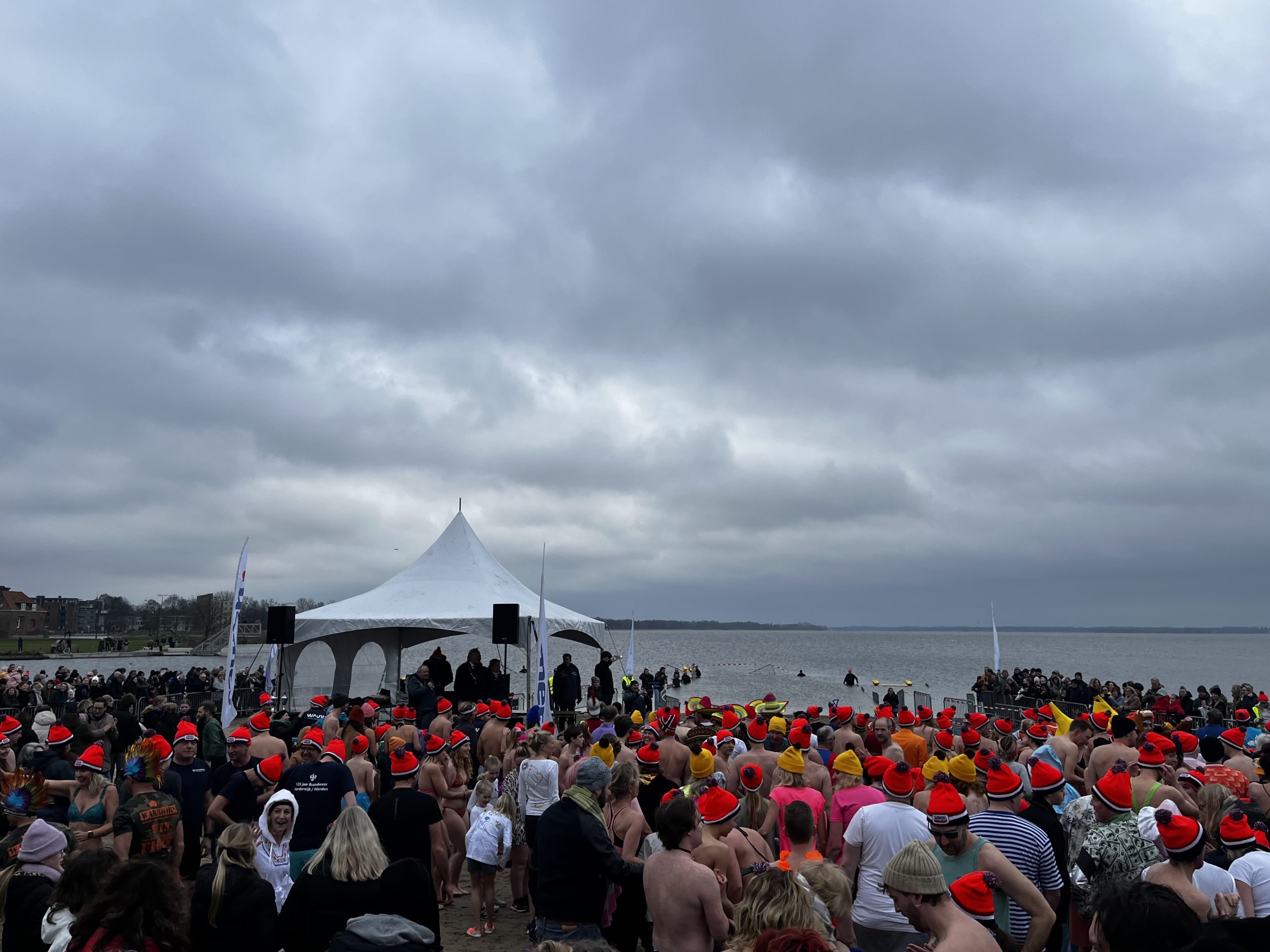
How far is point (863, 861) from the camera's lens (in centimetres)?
453

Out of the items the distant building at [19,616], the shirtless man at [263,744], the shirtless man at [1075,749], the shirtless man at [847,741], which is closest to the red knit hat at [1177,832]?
the shirtless man at [847,741]

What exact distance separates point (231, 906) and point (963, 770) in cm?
388

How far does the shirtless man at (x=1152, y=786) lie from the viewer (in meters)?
5.13

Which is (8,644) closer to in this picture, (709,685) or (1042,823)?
(709,685)

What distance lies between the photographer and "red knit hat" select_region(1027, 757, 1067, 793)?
16.2 feet

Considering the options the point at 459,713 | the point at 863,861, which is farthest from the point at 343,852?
the point at 459,713

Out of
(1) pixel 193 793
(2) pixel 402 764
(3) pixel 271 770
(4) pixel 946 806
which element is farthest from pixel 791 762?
(1) pixel 193 793

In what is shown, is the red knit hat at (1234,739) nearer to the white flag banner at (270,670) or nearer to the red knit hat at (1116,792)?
the red knit hat at (1116,792)

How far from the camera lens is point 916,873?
119 inches

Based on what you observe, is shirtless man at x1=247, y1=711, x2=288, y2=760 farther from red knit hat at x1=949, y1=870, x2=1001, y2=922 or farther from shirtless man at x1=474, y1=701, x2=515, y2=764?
red knit hat at x1=949, y1=870, x2=1001, y2=922

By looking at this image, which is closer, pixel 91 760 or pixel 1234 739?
pixel 91 760

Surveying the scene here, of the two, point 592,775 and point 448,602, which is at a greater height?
point 448,602

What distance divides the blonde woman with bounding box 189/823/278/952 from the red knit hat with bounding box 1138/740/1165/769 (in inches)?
201

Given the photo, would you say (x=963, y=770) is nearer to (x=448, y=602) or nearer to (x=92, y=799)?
(x=92, y=799)
